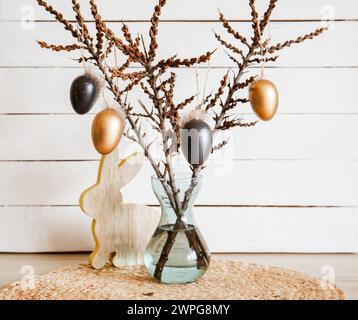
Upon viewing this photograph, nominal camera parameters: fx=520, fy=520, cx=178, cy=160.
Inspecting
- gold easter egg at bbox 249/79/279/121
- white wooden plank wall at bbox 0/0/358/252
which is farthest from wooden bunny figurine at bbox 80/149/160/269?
gold easter egg at bbox 249/79/279/121

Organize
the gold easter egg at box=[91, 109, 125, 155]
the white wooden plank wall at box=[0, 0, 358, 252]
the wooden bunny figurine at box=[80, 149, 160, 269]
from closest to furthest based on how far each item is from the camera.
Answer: the gold easter egg at box=[91, 109, 125, 155] → the wooden bunny figurine at box=[80, 149, 160, 269] → the white wooden plank wall at box=[0, 0, 358, 252]

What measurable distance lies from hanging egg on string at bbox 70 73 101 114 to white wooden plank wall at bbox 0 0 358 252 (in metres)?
0.26

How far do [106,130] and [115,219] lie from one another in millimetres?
238

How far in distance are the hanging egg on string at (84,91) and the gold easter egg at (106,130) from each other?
1.8 inches

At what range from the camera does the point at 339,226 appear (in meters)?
1.10

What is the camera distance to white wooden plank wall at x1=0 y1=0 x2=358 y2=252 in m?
1.07

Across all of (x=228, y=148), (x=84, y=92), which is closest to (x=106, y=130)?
(x=84, y=92)

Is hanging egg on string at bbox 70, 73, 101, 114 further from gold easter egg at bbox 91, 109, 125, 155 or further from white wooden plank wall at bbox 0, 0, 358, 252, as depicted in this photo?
white wooden plank wall at bbox 0, 0, 358, 252

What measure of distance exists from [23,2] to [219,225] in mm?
617

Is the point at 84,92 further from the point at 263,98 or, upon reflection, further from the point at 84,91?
the point at 263,98

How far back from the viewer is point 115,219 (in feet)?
3.12

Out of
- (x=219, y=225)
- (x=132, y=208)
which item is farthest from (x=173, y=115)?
(x=219, y=225)

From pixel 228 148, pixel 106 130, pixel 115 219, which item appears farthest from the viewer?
pixel 228 148

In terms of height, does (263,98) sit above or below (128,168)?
above
